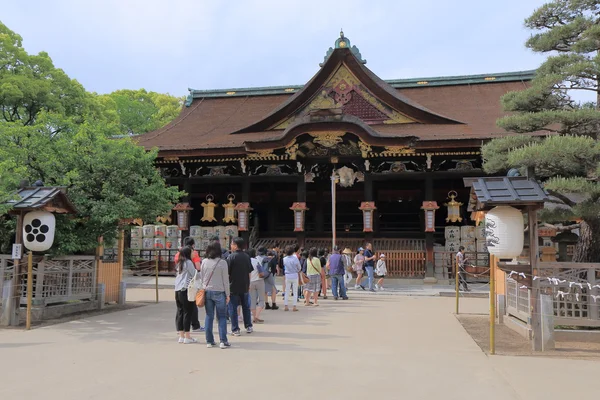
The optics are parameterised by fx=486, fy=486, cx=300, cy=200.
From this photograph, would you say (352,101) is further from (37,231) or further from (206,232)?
(37,231)

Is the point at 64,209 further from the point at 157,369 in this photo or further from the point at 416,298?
the point at 416,298

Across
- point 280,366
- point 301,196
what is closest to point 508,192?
point 280,366

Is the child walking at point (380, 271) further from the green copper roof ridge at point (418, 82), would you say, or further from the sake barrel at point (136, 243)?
the green copper roof ridge at point (418, 82)

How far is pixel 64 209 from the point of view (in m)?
9.13

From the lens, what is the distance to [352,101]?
20.5 metres

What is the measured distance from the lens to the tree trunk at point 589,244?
8.52m

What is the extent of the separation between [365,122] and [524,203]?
13442 mm

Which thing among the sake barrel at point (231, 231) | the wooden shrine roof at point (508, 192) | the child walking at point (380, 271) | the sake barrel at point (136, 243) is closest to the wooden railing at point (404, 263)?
the child walking at point (380, 271)

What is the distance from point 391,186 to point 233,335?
1503 cm

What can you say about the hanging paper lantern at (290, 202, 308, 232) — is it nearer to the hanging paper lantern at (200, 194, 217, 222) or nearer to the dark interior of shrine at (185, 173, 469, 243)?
the dark interior of shrine at (185, 173, 469, 243)

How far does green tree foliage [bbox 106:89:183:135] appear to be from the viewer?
36.5 metres

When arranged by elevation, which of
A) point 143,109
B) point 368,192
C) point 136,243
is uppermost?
point 143,109

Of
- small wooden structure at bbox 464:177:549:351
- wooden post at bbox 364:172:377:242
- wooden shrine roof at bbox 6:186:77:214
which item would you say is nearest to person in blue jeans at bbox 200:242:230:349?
wooden shrine roof at bbox 6:186:77:214

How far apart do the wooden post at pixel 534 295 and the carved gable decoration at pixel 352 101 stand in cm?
1295
